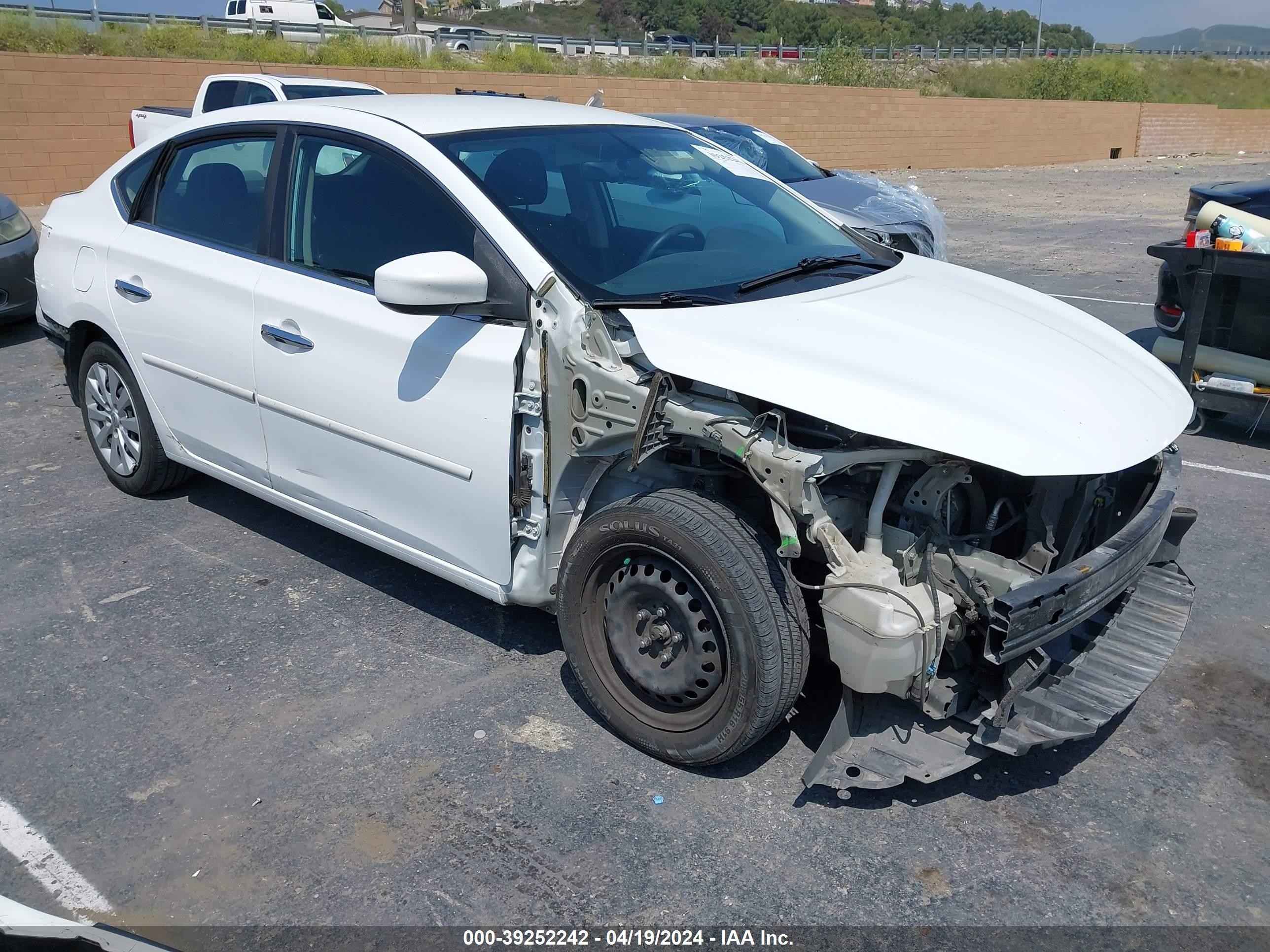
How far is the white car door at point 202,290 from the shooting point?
405 cm

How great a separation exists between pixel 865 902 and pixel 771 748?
2.27 ft

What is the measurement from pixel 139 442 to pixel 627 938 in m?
3.58

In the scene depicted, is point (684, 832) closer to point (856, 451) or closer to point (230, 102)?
point (856, 451)

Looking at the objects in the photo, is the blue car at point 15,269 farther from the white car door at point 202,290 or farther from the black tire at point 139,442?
the white car door at point 202,290

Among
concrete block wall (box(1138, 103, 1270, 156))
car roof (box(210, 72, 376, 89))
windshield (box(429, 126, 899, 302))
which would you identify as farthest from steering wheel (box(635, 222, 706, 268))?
concrete block wall (box(1138, 103, 1270, 156))

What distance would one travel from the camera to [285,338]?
149 inches

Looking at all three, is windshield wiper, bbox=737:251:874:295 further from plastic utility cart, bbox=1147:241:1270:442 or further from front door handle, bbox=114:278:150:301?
plastic utility cart, bbox=1147:241:1270:442

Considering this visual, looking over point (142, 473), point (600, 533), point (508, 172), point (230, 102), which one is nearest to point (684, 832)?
point (600, 533)

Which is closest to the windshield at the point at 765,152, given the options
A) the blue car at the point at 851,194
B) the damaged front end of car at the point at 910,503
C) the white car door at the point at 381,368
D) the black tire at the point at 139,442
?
the blue car at the point at 851,194

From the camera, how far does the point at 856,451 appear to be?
2799 millimetres

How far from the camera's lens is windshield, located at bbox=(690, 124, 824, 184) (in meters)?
10.3

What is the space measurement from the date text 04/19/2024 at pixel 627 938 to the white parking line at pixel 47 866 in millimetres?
982

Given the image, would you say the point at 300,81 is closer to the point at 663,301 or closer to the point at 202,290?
the point at 202,290

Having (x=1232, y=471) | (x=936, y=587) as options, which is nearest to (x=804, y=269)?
(x=936, y=587)
